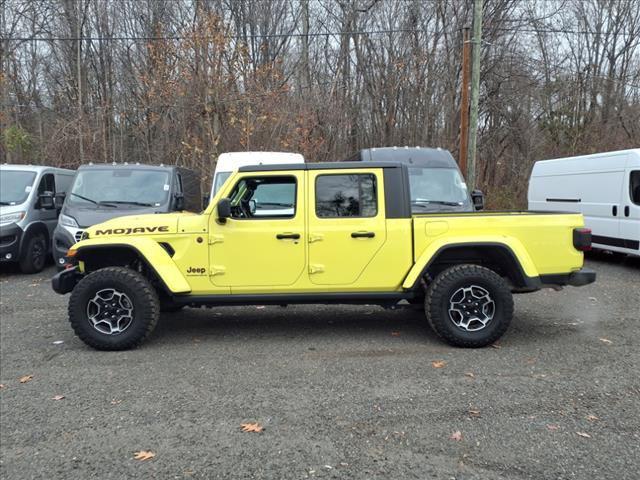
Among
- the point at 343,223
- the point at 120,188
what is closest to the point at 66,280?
the point at 343,223

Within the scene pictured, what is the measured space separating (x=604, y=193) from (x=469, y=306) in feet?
24.1

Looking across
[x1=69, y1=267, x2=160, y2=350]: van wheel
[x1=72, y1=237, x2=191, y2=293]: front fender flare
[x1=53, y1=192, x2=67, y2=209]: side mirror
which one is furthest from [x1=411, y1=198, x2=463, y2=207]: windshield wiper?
[x1=53, y1=192, x2=67, y2=209]: side mirror

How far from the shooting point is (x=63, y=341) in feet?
18.9

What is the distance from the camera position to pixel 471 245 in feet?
17.0

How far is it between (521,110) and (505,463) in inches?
838

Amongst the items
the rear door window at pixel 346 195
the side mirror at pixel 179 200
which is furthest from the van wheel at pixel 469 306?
the side mirror at pixel 179 200

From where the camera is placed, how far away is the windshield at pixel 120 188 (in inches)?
339

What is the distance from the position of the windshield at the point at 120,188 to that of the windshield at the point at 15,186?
1.87 meters

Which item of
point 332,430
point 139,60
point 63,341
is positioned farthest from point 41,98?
point 332,430

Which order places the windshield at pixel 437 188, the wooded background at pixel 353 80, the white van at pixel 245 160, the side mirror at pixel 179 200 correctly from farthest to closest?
the wooded background at pixel 353 80, the white van at pixel 245 160, the side mirror at pixel 179 200, the windshield at pixel 437 188

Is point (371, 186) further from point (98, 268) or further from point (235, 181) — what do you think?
point (98, 268)

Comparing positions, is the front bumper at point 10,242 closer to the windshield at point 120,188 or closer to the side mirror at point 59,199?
the side mirror at point 59,199

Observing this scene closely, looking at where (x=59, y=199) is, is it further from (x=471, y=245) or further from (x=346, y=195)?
(x=471, y=245)

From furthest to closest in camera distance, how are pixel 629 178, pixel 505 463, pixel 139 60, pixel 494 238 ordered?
pixel 139 60, pixel 629 178, pixel 494 238, pixel 505 463
